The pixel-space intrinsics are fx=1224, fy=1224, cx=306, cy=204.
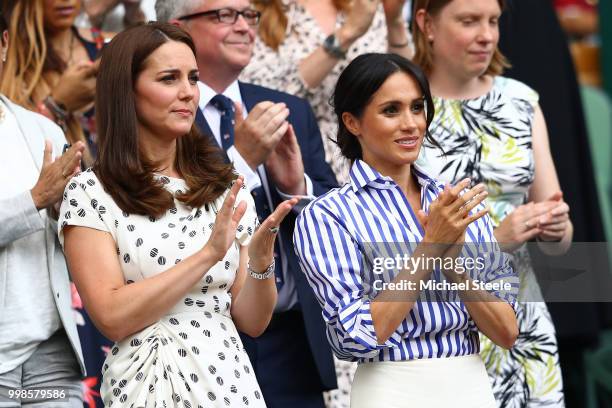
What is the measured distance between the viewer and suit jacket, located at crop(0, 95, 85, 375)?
3551 mm

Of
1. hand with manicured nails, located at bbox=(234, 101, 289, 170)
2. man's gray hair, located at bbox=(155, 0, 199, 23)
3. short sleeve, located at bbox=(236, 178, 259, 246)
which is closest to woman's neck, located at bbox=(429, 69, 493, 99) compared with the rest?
hand with manicured nails, located at bbox=(234, 101, 289, 170)

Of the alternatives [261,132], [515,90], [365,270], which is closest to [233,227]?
[365,270]

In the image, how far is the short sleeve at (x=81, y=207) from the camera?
3260 millimetres

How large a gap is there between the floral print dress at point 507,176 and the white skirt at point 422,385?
793mm

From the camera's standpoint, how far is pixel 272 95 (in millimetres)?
4375

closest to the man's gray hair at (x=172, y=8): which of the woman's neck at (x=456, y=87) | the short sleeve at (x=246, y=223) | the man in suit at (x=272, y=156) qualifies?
the man in suit at (x=272, y=156)

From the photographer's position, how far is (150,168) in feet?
11.2

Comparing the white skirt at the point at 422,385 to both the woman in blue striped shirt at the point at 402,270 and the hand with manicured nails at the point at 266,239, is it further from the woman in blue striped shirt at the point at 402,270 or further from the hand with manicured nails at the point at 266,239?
the hand with manicured nails at the point at 266,239

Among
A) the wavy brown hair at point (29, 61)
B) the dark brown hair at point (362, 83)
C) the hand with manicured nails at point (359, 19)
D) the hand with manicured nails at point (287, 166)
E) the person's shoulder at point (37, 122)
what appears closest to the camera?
the dark brown hair at point (362, 83)

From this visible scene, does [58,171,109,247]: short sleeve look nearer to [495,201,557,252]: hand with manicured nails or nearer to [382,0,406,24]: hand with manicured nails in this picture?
[495,201,557,252]: hand with manicured nails

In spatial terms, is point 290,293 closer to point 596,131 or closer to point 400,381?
point 400,381

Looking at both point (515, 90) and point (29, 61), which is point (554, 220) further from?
point (29, 61)

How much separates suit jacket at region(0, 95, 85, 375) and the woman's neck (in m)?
1.38

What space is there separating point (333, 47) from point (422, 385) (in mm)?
1774
